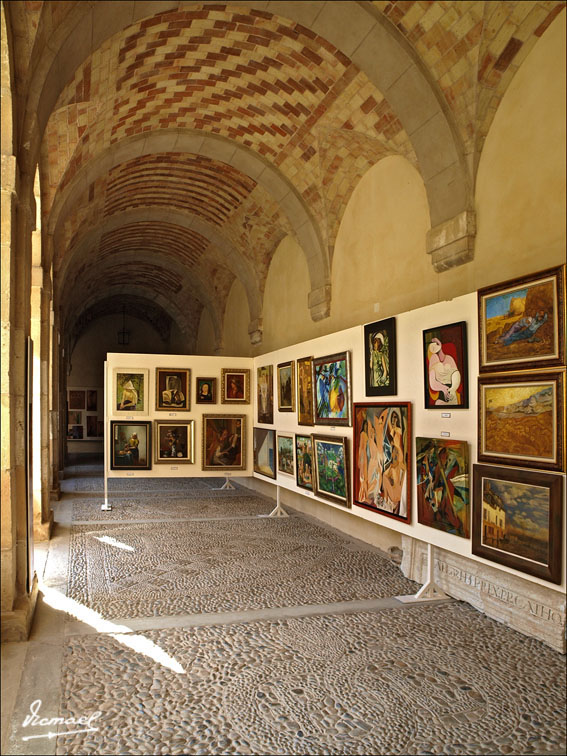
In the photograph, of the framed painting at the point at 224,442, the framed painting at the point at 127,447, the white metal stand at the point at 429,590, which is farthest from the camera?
the framed painting at the point at 224,442

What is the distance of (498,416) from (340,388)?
2.96m

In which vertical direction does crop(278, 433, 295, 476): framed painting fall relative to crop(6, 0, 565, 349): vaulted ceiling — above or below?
below

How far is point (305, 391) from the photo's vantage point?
8.80m

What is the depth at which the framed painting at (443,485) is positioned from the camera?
5.27 metres

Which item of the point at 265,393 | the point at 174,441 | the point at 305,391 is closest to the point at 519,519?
the point at 305,391

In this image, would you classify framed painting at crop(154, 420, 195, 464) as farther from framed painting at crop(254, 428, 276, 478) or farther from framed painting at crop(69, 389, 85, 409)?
framed painting at crop(69, 389, 85, 409)

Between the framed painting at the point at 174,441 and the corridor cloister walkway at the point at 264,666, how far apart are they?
3283 millimetres

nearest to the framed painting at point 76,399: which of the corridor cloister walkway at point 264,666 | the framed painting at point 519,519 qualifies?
the corridor cloister walkway at point 264,666

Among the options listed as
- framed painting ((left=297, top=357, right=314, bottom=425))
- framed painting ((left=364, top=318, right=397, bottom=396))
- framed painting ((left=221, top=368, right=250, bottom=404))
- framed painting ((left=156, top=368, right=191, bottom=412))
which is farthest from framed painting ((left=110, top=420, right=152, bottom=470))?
framed painting ((left=364, top=318, right=397, bottom=396))

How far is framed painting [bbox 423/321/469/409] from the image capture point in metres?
5.31

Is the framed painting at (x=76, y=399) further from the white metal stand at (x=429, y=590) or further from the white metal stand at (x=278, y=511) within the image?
the white metal stand at (x=429, y=590)

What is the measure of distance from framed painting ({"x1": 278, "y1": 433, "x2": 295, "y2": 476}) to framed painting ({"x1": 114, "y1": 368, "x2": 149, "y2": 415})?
7.94 ft

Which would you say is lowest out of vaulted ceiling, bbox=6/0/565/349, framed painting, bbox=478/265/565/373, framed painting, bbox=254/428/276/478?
framed painting, bbox=254/428/276/478

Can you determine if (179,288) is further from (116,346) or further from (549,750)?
(549,750)
